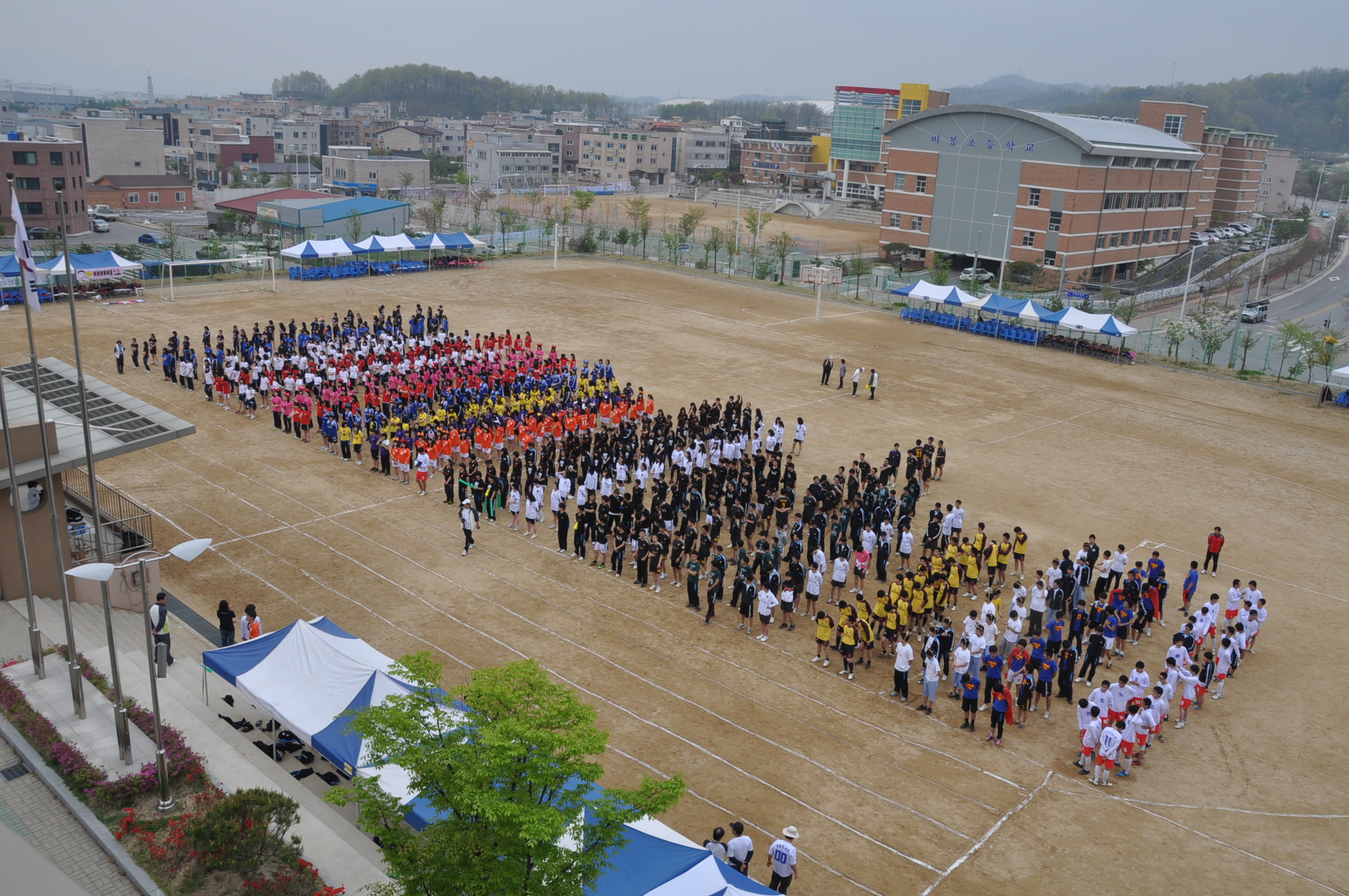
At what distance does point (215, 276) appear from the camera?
47.4 meters

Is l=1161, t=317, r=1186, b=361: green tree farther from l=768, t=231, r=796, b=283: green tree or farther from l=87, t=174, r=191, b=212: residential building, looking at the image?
l=87, t=174, r=191, b=212: residential building

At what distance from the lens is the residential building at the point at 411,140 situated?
137 m

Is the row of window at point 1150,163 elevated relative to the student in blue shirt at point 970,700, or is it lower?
elevated

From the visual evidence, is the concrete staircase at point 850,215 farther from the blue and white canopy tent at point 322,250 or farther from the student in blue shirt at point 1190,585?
the student in blue shirt at point 1190,585

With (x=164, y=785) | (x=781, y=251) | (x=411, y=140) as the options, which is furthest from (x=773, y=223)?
(x=164, y=785)

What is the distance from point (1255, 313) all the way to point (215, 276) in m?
52.9

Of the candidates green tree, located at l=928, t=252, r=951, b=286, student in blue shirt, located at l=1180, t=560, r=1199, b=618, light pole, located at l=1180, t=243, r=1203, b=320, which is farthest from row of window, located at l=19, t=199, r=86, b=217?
student in blue shirt, located at l=1180, t=560, r=1199, b=618

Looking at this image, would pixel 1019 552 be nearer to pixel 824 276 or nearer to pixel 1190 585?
pixel 1190 585

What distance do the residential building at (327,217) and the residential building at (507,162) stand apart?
4521 centimetres

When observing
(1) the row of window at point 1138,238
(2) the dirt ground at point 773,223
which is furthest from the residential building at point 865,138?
(1) the row of window at point 1138,238

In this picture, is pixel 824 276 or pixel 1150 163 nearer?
pixel 824 276

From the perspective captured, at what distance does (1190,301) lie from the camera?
57.0 m

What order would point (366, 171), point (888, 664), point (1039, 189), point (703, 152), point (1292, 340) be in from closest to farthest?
point (888, 664), point (1292, 340), point (1039, 189), point (366, 171), point (703, 152)

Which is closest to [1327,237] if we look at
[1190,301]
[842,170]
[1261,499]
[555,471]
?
[1190,301]
